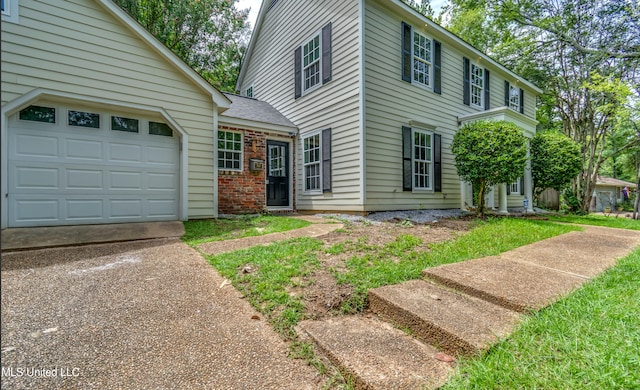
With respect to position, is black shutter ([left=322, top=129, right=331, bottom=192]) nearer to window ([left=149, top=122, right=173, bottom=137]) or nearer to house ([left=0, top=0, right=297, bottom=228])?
house ([left=0, top=0, right=297, bottom=228])

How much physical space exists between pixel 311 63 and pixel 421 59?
2.92m

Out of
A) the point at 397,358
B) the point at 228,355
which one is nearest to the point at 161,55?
the point at 228,355

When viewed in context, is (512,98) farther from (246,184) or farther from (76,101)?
(76,101)

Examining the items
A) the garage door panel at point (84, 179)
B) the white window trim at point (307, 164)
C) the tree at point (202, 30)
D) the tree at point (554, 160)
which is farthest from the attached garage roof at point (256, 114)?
the tree at point (554, 160)

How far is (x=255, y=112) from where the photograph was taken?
9227 mm

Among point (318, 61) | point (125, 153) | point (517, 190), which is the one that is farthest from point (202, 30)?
point (517, 190)

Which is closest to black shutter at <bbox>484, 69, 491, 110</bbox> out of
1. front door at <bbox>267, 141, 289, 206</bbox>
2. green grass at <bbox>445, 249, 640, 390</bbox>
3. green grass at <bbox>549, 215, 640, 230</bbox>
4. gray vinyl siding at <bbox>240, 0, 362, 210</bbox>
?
green grass at <bbox>549, 215, 640, 230</bbox>

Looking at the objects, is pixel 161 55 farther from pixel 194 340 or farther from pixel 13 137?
pixel 194 340

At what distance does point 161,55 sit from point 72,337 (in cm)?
584

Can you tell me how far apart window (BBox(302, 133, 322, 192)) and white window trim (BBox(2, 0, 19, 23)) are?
19.8 ft

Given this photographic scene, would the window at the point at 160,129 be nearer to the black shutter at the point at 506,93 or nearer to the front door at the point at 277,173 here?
the front door at the point at 277,173

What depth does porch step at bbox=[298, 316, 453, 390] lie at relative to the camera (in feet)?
6.07

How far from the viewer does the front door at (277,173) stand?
905cm

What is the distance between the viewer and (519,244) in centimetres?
453
